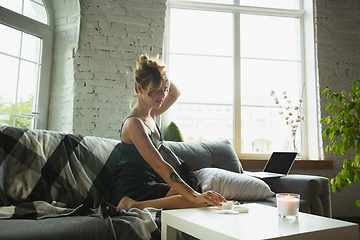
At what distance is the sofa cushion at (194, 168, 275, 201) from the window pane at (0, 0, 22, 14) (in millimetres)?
2316

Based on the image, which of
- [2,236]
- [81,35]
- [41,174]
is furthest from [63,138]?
[81,35]

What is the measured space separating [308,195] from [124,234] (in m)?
1.23

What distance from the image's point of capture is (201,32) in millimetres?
3338

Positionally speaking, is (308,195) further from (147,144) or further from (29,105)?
(29,105)

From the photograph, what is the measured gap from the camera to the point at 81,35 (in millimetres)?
2764

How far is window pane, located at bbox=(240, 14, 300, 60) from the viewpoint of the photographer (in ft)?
11.2

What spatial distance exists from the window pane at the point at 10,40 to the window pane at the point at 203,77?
1542 mm

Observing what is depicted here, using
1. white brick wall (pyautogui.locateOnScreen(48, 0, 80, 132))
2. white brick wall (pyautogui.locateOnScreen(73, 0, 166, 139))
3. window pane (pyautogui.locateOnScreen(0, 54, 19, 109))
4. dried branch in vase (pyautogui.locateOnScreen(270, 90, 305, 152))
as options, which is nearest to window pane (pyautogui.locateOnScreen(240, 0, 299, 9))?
dried branch in vase (pyautogui.locateOnScreen(270, 90, 305, 152))

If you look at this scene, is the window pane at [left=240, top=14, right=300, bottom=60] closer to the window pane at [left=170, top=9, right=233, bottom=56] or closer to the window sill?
the window pane at [left=170, top=9, right=233, bottom=56]

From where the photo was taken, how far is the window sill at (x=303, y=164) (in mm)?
2889

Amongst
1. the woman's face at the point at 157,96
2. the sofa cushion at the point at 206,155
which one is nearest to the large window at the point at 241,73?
the sofa cushion at the point at 206,155

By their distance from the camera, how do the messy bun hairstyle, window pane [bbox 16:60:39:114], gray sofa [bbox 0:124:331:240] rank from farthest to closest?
1. window pane [bbox 16:60:39:114]
2. the messy bun hairstyle
3. gray sofa [bbox 0:124:331:240]

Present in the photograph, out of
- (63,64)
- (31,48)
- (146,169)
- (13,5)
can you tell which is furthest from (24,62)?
(146,169)

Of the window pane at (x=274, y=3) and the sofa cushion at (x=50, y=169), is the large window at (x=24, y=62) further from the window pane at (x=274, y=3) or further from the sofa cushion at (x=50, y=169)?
the window pane at (x=274, y=3)
